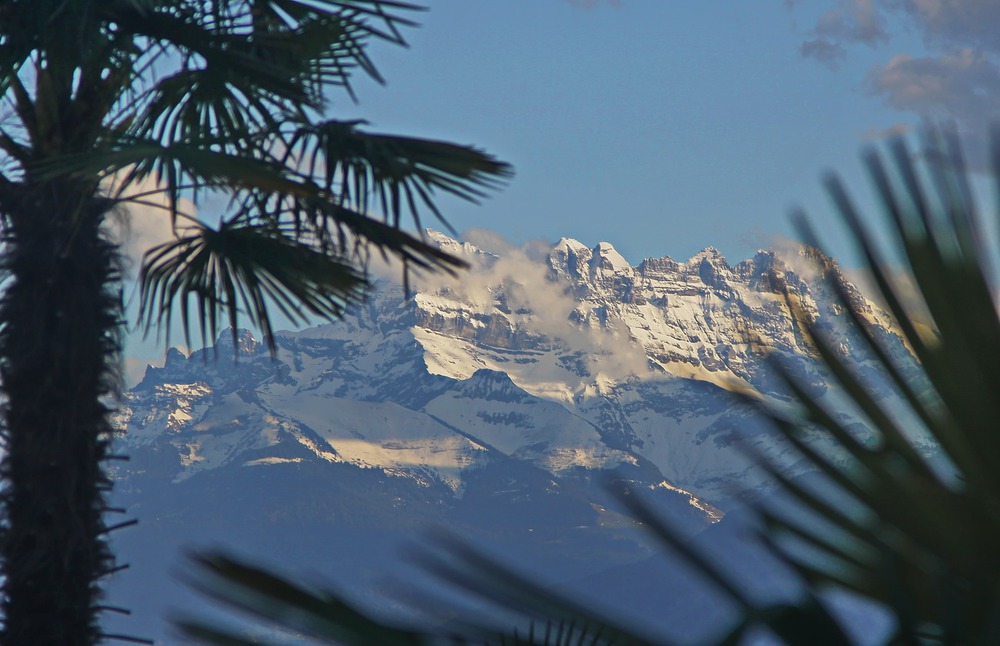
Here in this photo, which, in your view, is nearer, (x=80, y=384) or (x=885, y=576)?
(x=885, y=576)

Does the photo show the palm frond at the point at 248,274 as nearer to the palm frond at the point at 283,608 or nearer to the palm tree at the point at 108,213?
the palm tree at the point at 108,213

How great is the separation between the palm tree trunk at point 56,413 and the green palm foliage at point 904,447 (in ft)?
17.0

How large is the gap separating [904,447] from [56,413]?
5.63 meters

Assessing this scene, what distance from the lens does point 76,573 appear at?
249 inches

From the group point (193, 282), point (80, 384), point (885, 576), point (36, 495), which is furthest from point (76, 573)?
point (885, 576)

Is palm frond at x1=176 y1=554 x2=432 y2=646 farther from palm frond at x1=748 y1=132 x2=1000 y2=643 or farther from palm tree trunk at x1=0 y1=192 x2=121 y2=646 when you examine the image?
palm tree trunk at x1=0 y1=192 x2=121 y2=646

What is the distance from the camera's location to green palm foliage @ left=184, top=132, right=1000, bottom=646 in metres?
1.42

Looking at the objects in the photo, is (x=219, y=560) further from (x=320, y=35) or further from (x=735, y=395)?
(x=320, y=35)

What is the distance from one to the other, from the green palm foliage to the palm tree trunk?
5.18 metres

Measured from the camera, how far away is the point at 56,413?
6434mm

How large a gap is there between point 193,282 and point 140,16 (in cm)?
160

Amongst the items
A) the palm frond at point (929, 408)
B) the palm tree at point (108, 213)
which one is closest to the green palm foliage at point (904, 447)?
the palm frond at point (929, 408)

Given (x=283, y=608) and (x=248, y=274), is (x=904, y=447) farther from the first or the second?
(x=248, y=274)

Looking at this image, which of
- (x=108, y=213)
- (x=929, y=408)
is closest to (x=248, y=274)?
(x=108, y=213)
